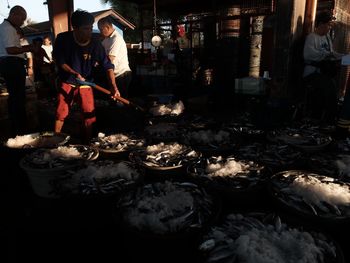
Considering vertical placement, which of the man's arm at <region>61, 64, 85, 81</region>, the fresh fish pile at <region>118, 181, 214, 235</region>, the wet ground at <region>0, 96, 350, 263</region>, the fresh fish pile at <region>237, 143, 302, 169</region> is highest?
the man's arm at <region>61, 64, 85, 81</region>

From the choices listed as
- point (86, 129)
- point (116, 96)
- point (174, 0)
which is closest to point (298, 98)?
point (116, 96)

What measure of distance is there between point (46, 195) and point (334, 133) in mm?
5683

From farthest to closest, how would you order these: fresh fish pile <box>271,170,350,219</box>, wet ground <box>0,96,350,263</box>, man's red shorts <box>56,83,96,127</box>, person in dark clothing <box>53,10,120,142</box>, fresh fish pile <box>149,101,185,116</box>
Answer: fresh fish pile <box>149,101,185,116</box> → man's red shorts <box>56,83,96,127</box> → person in dark clothing <box>53,10,120,142</box> → fresh fish pile <box>271,170,350,219</box> → wet ground <box>0,96,350,263</box>

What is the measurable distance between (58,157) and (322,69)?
6.65 metres

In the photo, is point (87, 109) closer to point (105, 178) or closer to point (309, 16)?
point (105, 178)

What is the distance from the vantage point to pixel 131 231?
2506 millimetres

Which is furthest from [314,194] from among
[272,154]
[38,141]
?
[38,141]

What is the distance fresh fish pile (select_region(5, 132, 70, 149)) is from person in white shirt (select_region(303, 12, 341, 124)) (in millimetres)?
6325

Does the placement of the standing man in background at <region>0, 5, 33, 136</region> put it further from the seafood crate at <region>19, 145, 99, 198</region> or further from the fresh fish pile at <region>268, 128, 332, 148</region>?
the fresh fish pile at <region>268, 128, 332, 148</region>

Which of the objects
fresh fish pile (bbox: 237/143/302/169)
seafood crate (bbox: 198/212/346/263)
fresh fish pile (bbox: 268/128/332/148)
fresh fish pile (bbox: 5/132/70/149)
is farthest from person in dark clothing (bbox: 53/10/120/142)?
seafood crate (bbox: 198/212/346/263)

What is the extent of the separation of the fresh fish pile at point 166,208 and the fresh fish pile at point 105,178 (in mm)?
294

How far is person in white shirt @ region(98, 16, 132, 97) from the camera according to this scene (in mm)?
7211

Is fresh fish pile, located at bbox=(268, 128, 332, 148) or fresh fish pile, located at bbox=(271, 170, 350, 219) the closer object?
fresh fish pile, located at bbox=(271, 170, 350, 219)

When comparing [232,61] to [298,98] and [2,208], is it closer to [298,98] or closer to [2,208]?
[298,98]
